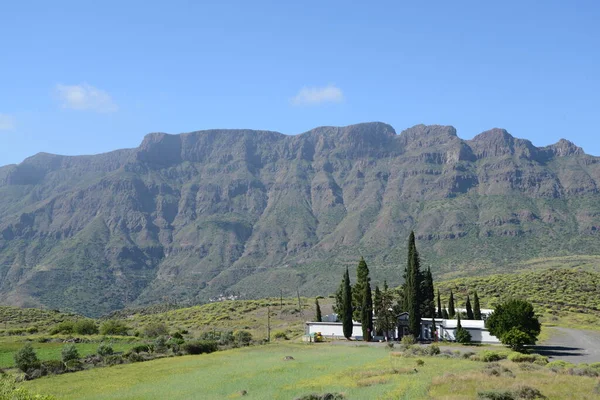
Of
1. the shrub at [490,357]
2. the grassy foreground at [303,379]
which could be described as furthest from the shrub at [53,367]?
the shrub at [490,357]

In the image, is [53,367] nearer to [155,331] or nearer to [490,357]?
[155,331]

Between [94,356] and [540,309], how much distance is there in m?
64.6

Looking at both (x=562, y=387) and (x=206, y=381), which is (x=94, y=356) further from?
(x=562, y=387)

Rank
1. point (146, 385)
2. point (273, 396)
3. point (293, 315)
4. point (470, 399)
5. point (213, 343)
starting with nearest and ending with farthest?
point (470, 399)
point (273, 396)
point (146, 385)
point (213, 343)
point (293, 315)

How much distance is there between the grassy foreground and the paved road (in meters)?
12.7

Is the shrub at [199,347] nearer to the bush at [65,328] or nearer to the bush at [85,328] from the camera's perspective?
the bush at [85,328]

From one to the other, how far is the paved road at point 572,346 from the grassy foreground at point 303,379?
12.7 meters

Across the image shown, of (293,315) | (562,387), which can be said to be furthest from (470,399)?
(293,315)

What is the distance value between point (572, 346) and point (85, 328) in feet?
221

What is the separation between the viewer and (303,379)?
128 ft

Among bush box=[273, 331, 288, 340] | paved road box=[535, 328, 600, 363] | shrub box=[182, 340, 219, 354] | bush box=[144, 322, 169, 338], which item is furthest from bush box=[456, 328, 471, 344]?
bush box=[144, 322, 169, 338]

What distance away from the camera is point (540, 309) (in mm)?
86875

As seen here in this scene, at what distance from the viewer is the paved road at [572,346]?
50.5m

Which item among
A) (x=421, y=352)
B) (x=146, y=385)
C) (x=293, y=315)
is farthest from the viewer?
(x=293, y=315)
